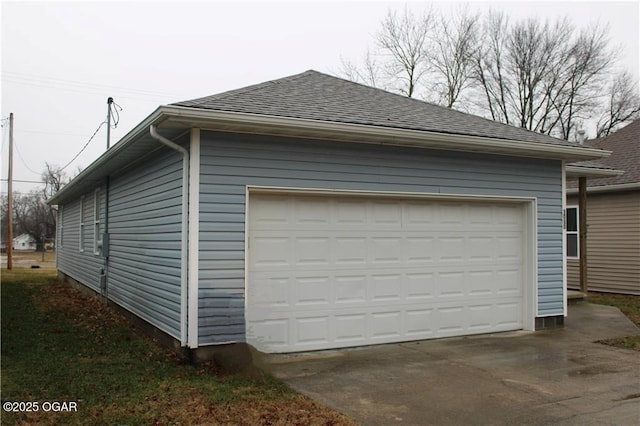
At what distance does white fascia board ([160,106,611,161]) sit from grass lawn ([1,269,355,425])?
2.84 metres

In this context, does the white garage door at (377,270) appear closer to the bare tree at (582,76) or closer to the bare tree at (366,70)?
the bare tree at (366,70)

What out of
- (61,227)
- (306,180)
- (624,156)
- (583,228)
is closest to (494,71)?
(624,156)

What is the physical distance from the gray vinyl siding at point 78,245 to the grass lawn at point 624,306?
10.2 metres

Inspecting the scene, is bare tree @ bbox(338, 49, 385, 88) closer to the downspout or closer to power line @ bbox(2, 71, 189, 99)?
power line @ bbox(2, 71, 189, 99)

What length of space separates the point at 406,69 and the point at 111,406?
28.2 meters

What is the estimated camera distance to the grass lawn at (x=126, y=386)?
15.2 feet

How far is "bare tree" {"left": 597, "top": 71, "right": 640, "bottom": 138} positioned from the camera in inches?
1216

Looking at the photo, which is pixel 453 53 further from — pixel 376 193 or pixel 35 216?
pixel 35 216

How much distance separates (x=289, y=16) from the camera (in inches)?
483

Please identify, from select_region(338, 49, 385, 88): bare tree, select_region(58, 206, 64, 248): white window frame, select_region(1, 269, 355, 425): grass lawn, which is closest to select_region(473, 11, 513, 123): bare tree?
select_region(338, 49, 385, 88): bare tree

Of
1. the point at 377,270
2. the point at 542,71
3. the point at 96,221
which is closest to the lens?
the point at 377,270

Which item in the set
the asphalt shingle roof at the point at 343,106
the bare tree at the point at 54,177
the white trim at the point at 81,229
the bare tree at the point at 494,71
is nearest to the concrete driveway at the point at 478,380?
the asphalt shingle roof at the point at 343,106

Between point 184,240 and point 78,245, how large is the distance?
10.7m

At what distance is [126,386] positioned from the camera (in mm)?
5551
